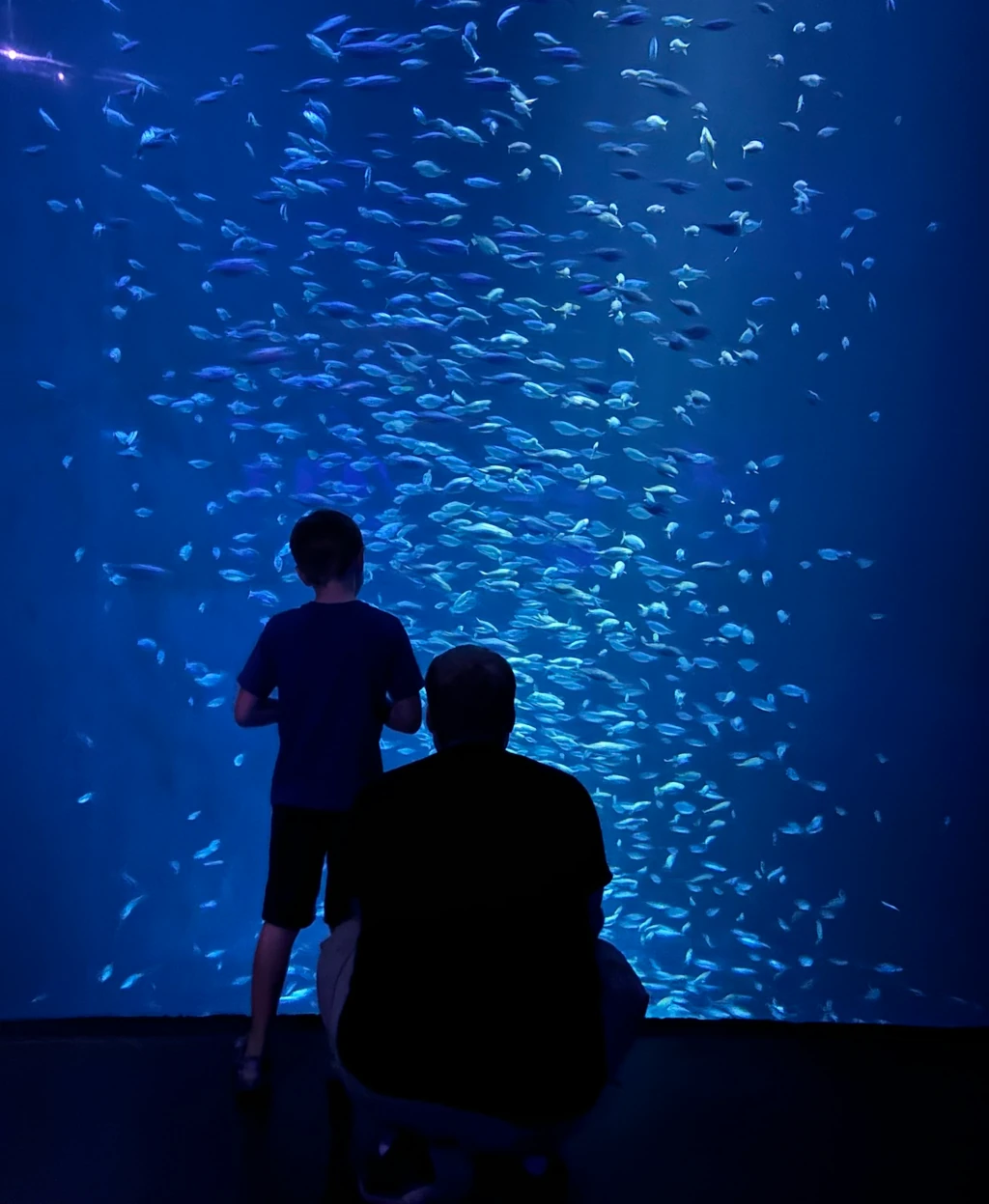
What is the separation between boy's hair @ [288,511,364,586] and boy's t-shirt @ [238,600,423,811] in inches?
3.9

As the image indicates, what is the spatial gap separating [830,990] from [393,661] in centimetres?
431

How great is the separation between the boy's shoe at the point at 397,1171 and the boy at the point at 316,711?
63cm

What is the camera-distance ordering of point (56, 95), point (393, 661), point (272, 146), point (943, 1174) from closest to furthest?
point (943, 1174) → point (393, 661) → point (56, 95) → point (272, 146)

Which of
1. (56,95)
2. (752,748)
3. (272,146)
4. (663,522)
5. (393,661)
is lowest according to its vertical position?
(752,748)

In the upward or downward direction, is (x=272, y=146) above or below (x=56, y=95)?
above

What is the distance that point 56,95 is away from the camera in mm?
4512

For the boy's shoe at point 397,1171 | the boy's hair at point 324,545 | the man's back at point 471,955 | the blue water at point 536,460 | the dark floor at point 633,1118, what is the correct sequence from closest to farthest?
1. the man's back at point 471,955
2. the boy's shoe at point 397,1171
3. the dark floor at point 633,1118
4. the boy's hair at point 324,545
5. the blue water at point 536,460

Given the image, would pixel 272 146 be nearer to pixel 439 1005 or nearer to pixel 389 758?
pixel 389 758

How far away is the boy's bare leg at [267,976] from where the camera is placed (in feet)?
8.68

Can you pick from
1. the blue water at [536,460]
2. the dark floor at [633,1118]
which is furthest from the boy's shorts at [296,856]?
the blue water at [536,460]

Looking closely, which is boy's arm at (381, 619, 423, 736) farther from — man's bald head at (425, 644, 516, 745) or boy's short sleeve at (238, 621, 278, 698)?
man's bald head at (425, 644, 516, 745)

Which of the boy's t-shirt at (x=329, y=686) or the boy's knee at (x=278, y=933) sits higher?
the boy's t-shirt at (x=329, y=686)

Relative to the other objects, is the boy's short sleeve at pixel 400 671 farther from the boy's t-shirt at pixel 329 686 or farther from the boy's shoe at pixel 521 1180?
the boy's shoe at pixel 521 1180

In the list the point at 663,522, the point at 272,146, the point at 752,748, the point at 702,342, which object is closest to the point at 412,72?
the point at 272,146
